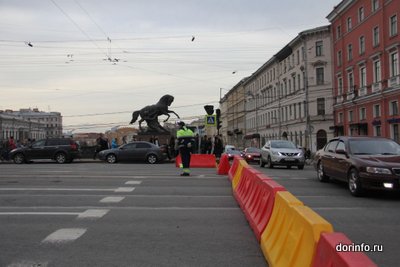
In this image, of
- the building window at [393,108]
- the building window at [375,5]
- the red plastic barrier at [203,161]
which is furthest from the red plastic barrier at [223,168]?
the building window at [375,5]

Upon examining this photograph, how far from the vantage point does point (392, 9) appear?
42.0 metres

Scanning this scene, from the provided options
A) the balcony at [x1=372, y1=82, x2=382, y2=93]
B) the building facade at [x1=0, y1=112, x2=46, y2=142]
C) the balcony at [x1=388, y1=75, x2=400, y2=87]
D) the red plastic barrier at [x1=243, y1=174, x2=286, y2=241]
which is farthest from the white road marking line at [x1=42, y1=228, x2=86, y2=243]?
the building facade at [x1=0, y1=112, x2=46, y2=142]

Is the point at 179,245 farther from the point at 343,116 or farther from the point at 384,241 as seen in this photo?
the point at 343,116

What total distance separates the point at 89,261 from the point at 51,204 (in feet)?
15.9

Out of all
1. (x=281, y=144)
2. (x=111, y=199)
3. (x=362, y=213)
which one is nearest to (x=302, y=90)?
(x=281, y=144)

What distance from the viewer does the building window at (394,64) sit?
41812 mm

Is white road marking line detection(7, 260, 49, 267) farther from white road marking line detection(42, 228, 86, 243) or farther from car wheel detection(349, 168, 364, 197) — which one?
car wheel detection(349, 168, 364, 197)

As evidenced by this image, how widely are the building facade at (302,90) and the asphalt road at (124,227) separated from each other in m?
47.8

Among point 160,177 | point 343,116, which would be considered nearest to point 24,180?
point 160,177

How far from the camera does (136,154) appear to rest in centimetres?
2789

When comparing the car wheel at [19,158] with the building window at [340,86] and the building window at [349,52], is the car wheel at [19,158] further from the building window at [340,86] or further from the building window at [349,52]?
the building window at [340,86]

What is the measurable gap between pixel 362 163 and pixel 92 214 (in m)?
6.51

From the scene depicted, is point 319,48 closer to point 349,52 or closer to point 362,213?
point 349,52

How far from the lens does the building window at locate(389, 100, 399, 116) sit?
41831 millimetres
